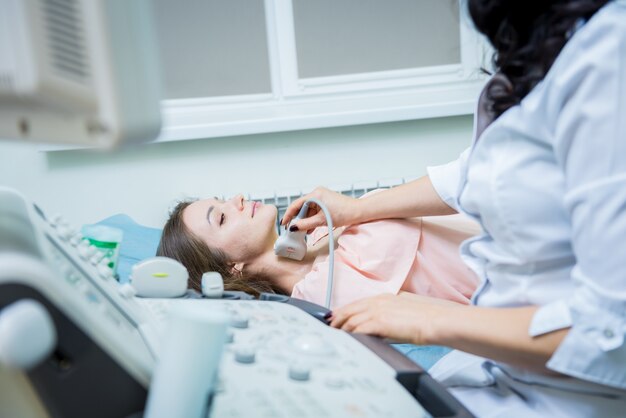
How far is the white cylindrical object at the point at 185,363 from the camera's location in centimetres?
51

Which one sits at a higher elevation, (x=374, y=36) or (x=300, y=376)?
(x=374, y=36)

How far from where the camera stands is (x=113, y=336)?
54 centimetres

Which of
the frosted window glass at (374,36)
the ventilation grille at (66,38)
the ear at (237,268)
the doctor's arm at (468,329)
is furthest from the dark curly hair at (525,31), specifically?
the frosted window glass at (374,36)

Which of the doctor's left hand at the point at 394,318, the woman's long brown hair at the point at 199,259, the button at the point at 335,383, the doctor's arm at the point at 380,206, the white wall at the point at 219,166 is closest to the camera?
the button at the point at 335,383

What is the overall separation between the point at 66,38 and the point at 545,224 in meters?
0.60

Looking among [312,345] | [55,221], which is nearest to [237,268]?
[55,221]

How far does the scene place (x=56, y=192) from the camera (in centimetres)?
220

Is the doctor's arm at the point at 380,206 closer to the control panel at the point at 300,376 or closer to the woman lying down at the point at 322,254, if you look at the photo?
the woman lying down at the point at 322,254

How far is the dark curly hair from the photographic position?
693mm

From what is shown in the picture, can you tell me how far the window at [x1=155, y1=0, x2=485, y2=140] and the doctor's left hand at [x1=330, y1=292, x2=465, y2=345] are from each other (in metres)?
1.39

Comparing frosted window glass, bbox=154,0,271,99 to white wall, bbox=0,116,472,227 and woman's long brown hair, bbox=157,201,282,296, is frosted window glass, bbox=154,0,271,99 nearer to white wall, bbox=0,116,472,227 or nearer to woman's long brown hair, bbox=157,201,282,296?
white wall, bbox=0,116,472,227

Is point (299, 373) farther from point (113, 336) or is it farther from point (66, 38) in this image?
point (66, 38)

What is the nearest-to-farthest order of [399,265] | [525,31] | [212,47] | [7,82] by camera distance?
1. [7,82]
2. [525,31]
3. [399,265]
4. [212,47]

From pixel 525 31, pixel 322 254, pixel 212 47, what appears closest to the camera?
pixel 525 31
